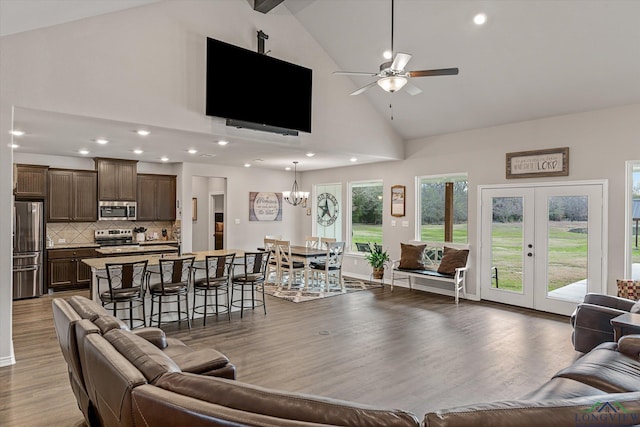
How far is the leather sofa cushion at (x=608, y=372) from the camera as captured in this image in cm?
244

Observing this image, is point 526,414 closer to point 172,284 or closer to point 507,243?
point 172,284

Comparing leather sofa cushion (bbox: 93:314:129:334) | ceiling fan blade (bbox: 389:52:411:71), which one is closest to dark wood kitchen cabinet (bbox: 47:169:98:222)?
leather sofa cushion (bbox: 93:314:129:334)

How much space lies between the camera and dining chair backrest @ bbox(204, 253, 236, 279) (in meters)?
5.39

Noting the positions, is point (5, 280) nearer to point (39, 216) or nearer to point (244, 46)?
point (39, 216)

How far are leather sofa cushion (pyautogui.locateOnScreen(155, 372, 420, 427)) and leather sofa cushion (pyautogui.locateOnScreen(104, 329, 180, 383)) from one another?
0.23m

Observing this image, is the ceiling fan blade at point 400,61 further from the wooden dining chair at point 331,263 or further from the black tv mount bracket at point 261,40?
the wooden dining chair at point 331,263

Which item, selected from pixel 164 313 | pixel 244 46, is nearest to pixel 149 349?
pixel 164 313

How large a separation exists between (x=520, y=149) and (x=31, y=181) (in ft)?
28.9

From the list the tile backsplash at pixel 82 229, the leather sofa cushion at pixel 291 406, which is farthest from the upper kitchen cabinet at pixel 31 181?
the leather sofa cushion at pixel 291 406

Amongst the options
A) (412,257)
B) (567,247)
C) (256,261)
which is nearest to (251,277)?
(256,261)

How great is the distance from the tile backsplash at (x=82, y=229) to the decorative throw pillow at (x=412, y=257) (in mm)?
5125

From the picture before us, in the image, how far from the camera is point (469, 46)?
5.48 m

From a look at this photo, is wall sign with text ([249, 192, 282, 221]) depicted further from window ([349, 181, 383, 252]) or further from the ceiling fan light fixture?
the ceiling fan light fixture

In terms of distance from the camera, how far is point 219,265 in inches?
214
